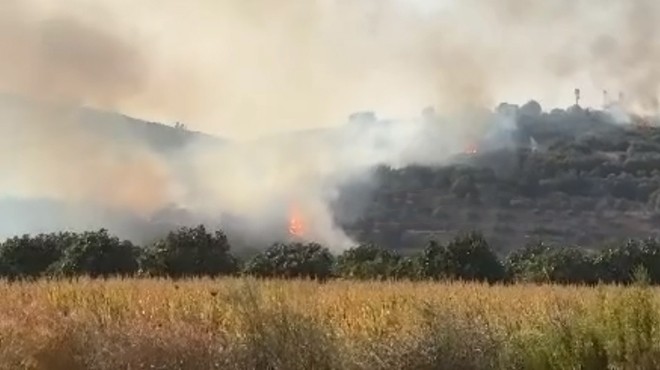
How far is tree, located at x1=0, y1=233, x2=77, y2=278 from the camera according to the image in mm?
31984

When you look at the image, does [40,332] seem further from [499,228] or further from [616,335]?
[499,228]

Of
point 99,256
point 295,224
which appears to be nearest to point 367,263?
point 99,256

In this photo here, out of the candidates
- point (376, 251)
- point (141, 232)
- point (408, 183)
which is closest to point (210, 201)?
point (141, 232)

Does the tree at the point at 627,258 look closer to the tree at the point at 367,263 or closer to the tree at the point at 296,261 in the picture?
the tree at the point at 367,263

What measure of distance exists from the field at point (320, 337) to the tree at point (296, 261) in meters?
17.9

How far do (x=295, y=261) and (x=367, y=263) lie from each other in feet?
9.75

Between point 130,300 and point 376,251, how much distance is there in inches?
905

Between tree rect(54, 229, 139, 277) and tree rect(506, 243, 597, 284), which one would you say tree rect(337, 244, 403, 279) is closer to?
tree rect(506, 243, 597, 284)

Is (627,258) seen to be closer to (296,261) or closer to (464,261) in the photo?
(464,261)

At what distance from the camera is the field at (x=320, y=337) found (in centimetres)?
1171

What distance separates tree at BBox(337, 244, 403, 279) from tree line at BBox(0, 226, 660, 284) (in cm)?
4

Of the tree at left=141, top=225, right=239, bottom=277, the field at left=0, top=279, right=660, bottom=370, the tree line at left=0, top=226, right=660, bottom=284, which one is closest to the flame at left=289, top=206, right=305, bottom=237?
the tree line at left=0, top=226, right=660, bottom=284

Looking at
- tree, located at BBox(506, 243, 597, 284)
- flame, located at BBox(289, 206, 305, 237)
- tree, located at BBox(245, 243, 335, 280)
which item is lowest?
tree, located at BBox(506, 243, 597, 284)

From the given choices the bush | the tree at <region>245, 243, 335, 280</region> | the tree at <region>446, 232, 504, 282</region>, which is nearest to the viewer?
the tree at <region>245, 243, 335, 280</region>
